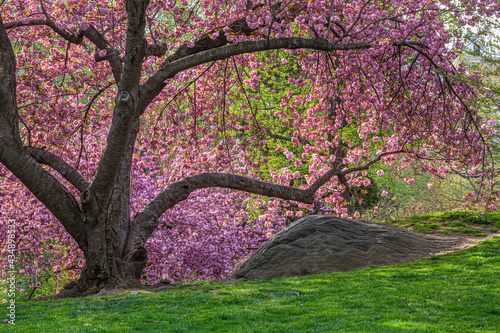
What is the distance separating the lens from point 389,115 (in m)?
9.48

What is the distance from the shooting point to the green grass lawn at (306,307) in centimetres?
594

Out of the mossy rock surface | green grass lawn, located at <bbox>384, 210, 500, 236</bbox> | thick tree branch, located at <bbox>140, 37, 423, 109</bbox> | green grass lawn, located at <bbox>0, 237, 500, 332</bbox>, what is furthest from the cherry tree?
green grass lawn, located at <bbox>384, 210, 500, 236</bbox>

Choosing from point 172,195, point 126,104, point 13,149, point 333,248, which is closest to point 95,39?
point 126,104

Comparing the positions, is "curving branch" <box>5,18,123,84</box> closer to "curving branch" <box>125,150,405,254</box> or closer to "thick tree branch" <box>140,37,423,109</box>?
"thick tree branch" <box>140,37,423,109</box>

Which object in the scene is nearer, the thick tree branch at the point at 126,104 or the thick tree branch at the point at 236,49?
the thick tree branch at the point at 126,104

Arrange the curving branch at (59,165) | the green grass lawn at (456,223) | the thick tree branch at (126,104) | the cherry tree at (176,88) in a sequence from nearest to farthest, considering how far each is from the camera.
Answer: the thick tree branch at (126,104) → the cherry tree at (176,88) → the curving branch at (59,165) → the green grass lawn at (456,223)

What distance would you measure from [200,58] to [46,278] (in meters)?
11.9

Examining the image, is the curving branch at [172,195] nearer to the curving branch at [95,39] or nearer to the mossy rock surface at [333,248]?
the mossy rock surface at [333,248]

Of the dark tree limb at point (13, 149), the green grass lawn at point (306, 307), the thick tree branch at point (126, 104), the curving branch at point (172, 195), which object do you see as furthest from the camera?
the curving branch at point (172, 195)

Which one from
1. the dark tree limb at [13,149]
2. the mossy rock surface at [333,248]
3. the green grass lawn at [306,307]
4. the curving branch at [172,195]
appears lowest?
the green grass lawn at [306,307]

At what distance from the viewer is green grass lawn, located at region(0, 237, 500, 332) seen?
5938 millimetres

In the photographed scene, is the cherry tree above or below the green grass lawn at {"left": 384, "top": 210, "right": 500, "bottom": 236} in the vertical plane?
above

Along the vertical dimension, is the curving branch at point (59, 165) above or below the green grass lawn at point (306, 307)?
above

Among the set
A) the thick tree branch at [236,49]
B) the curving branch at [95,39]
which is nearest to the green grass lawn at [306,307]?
the thick tree branch at [236,49]
